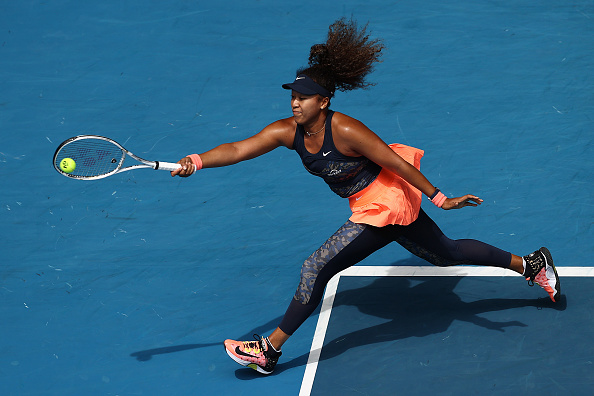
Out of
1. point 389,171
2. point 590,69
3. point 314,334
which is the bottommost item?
point 314,334

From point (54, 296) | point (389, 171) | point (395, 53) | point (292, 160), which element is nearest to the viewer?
point (389, 171)

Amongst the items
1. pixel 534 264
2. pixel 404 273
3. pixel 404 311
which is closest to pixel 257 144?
pixel 404 311

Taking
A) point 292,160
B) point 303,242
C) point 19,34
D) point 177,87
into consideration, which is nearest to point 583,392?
point 303,242

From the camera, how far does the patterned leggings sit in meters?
5.60

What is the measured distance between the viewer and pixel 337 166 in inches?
222

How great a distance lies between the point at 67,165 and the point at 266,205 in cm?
242

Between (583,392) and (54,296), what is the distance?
13.4ft

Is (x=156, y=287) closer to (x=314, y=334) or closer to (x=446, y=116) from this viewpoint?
(x=314, y=334)

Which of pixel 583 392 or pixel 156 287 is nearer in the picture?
pixel 583 392

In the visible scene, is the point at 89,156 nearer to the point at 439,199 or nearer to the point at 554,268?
the point at 439,199

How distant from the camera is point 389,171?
5.82 metres

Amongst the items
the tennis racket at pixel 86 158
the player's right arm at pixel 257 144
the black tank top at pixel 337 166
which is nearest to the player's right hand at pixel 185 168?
the player's right arm at pixel 257 144

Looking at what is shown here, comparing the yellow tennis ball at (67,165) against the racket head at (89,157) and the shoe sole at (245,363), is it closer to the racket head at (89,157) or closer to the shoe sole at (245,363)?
the racket head at (89,157)

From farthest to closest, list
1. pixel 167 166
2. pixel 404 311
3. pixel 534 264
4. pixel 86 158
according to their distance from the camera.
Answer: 1. pixel 404 311
2. pixel 534 264
3. pixel 86 158
4. pixel 167 166
